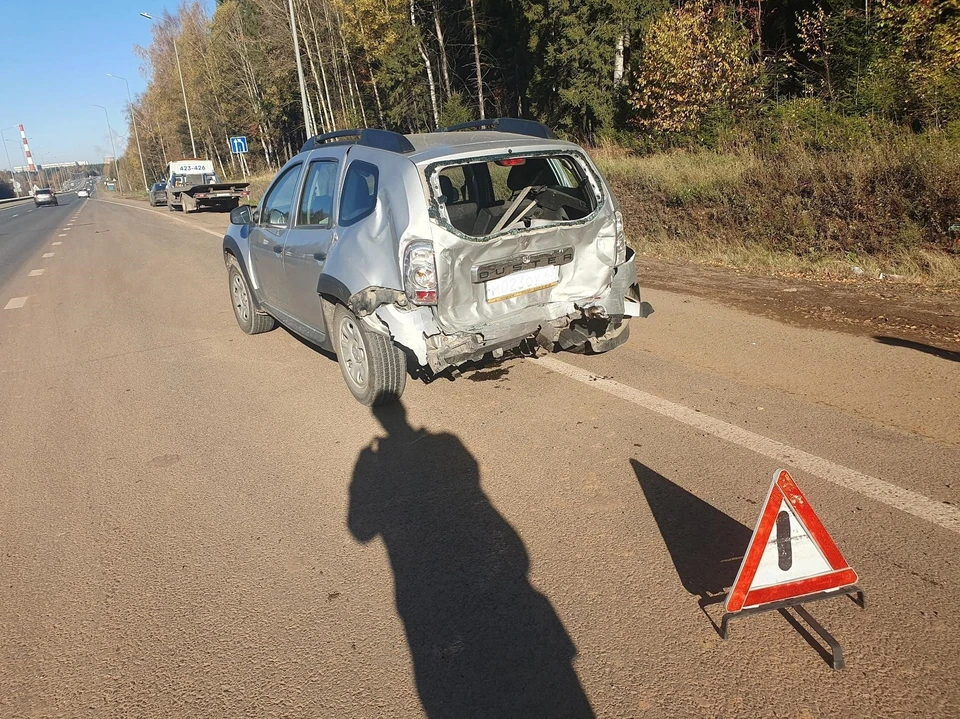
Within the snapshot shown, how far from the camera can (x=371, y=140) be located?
4.77m

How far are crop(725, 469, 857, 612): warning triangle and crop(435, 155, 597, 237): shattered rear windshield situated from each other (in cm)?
275

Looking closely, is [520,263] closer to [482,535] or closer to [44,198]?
[482,535]

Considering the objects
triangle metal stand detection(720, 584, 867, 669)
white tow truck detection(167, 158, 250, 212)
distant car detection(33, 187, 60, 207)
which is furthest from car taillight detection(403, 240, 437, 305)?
distant car detection(33, 187, 60, 207)

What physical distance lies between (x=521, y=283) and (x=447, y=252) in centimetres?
61

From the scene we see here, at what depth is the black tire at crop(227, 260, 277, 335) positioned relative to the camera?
6996 millimetres

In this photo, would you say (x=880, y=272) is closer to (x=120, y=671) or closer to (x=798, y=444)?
(x=798, y=444)

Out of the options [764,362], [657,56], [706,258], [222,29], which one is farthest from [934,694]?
[222,29]

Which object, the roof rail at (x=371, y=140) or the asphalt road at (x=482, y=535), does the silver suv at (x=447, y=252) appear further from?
the asphalt road at (x=482, y=535)

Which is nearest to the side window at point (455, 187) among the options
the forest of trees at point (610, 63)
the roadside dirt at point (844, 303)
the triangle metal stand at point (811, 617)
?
the roadside dirt at point (844, 303)

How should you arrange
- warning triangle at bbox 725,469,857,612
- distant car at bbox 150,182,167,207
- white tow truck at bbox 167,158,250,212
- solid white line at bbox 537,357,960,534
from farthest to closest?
distant car at bbox 150,182,167,207, white tow truck at bbox 167,158,250,212, solid white line at bbox 537,357,960,534, warning triangle at bbox 725,469,857,612

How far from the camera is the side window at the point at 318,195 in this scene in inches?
199

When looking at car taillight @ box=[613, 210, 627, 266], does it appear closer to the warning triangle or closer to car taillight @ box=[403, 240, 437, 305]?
car taillight @ box=[403, 240, 437, 305]

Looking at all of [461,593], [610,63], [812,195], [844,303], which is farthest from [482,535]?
[610,63]

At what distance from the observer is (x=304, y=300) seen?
213 inches
